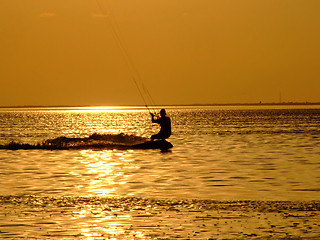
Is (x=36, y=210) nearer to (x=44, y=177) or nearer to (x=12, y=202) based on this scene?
(x=12, y=202)

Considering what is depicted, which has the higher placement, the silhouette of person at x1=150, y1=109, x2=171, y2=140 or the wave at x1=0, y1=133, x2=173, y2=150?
the silhouette of person at x1=150, y1=109, x2=171, y2=140

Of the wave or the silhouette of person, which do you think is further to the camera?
the wave

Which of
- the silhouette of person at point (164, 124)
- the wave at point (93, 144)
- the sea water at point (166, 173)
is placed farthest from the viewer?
the wave at point (93, 144)

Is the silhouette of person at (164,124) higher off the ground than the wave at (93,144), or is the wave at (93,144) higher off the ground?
the silhouette of person at (164,124)

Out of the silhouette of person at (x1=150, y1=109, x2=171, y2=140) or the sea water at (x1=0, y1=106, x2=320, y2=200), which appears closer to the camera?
the sea water at (x1=0, y1=106, x2=320, y2=200)

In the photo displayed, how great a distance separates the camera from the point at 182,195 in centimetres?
2411

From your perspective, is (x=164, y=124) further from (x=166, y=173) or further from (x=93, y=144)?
(x=166, y=173)

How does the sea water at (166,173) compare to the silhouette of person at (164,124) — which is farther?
the silhouette of person at (164,124)

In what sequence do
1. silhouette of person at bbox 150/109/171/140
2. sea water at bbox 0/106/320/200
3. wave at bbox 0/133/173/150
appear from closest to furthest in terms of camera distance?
1. sea water at bbox 0/106/320/200
2. silhouette of person at bbox 150/109/171/140
3. wave at bbox 0/133/173/150

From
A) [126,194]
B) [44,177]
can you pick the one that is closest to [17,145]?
[44,177]

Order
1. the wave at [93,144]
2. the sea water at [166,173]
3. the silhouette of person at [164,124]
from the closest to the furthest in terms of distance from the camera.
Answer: the sea water at [166,173] < the silhouette of person at [164,124] < the wave at [93,144]

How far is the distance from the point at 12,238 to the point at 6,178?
14.0 metres

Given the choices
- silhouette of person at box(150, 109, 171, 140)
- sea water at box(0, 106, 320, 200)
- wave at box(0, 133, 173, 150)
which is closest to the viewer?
sea water at box(0, 106, 320, 200)

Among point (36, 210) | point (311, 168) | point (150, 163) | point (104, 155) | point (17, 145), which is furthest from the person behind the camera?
point (17, 145)
